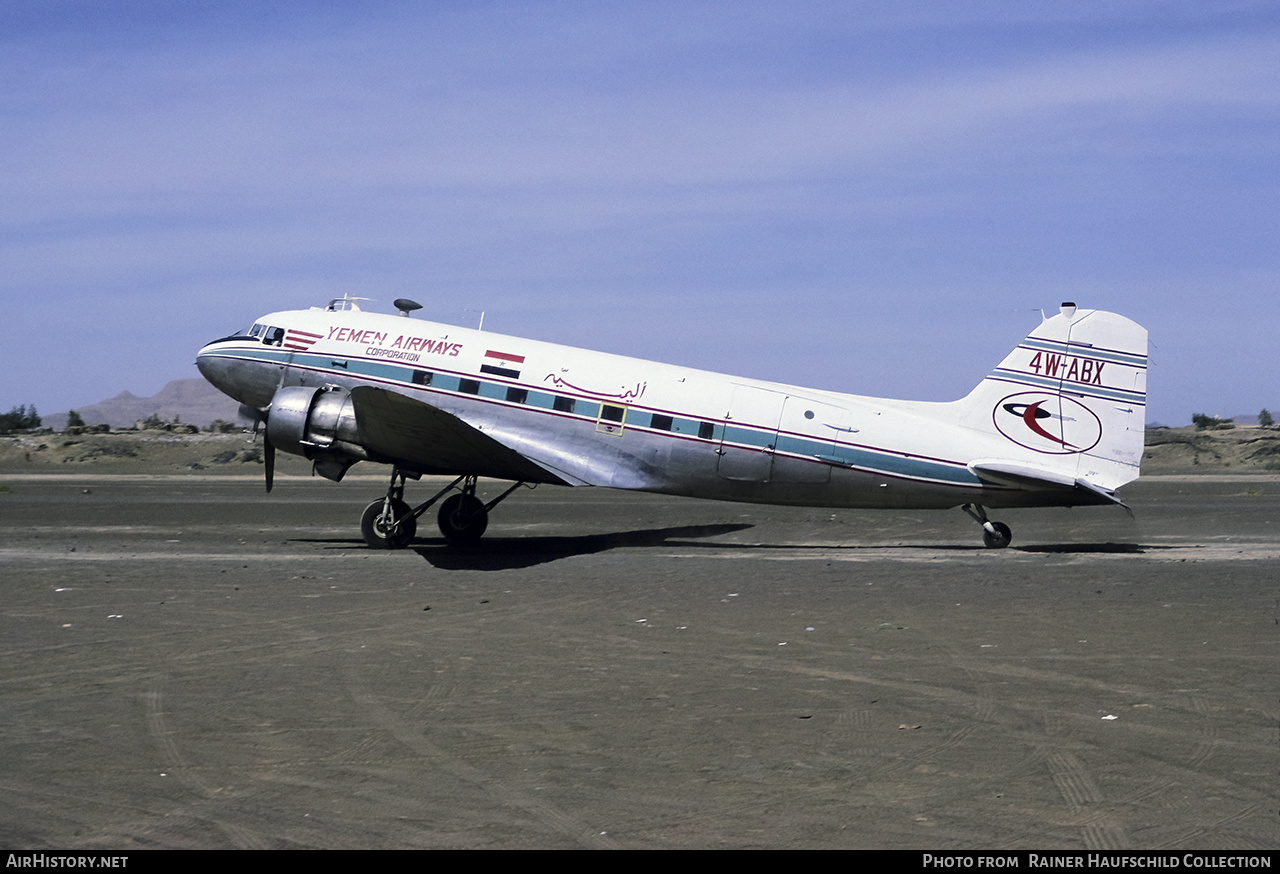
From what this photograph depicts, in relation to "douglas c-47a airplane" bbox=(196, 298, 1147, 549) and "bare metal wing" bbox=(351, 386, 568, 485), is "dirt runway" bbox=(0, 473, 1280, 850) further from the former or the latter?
"bare metal wing" bbox=(351, 386, 568, 485)

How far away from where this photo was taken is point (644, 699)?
8969mm

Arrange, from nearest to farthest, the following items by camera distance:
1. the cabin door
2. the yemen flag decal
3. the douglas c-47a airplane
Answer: the douglas c-47a airplane < the cabin door < the yemen flag decal

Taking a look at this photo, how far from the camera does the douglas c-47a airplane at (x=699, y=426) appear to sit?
1823cm

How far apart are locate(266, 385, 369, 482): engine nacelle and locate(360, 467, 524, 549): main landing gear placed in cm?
94

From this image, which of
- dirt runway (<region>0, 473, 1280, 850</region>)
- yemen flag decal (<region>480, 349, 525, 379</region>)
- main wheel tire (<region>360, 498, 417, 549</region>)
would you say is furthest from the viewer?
yemen flag decal (<region>480, 349, 525, 379</region>)

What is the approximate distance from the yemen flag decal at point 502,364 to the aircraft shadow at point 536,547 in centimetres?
315

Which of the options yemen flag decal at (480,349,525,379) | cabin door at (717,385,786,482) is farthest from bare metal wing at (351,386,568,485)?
cabin door at (717,385,786,482)

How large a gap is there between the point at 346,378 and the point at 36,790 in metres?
14.6

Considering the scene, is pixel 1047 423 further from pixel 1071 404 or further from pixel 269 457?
pixel 269 457

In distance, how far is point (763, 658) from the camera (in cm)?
1053

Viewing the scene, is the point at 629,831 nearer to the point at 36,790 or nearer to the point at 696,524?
the point at 36,790

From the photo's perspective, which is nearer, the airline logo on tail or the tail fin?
the tail fin

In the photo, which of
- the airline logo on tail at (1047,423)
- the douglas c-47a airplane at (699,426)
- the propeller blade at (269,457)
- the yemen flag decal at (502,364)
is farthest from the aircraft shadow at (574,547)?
the yemen flag decal at (502,364)

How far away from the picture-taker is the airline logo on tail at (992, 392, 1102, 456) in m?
18.2
